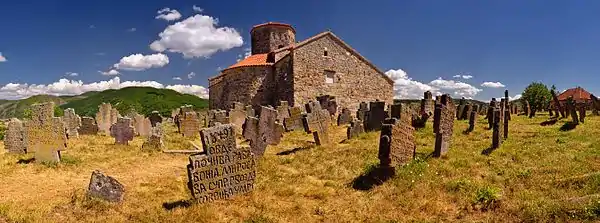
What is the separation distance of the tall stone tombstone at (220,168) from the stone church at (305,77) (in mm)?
21983

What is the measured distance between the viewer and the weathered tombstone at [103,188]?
7.58 m

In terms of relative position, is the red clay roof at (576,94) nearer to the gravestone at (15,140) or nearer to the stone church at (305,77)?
the stone church at (305,77)

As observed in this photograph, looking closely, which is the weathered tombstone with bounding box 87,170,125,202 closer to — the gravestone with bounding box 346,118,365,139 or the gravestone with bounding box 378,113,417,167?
the gravestone with bounding box 378,113,417,167

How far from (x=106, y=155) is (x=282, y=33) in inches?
1021

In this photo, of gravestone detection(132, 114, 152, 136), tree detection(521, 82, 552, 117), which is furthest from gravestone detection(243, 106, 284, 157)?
tree detection(521, 82, 552, 117)

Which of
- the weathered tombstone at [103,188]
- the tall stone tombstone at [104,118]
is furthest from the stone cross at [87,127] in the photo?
the weathered tombstone at [103,188]

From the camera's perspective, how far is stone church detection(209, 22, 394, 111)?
101 ft

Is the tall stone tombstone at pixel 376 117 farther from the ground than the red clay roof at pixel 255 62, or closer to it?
closer to it

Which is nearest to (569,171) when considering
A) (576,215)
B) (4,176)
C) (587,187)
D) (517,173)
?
(517,173)

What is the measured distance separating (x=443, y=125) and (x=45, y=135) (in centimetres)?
1059

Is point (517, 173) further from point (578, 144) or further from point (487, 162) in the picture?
point (578, 144)

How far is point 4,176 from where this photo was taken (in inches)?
390

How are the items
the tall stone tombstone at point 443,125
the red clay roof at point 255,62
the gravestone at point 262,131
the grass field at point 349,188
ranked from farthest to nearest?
the red clay roof at point 255,62, the gravestone at point 262,131, the tall stone tombstone at point 443,125, the grass field at point 349,188

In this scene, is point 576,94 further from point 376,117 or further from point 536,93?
point 376,117
